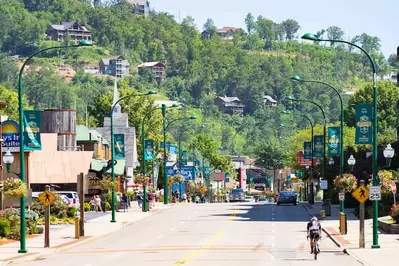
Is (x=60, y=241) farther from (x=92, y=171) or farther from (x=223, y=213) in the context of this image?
(x=92, y=171)

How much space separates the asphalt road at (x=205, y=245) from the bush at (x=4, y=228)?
155 inches

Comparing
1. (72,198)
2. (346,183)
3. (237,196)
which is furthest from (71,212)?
(237,196)

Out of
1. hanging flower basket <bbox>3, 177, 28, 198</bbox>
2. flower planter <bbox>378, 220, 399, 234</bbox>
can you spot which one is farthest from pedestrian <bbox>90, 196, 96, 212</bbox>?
hanging flower basket <bbox>3, 177, 28, 198</bbox>

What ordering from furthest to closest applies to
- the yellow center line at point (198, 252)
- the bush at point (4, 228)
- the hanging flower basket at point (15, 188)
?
the bush at point (4, 228), the hanging flower basket at point (15, 188), the yellow center line at point (198, 252)

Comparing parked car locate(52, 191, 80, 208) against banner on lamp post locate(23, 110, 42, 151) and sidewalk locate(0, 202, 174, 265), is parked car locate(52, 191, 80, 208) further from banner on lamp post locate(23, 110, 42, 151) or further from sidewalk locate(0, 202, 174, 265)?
banner on lamp post locate(23, 110, 42, 151)

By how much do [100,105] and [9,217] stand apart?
4126 inches

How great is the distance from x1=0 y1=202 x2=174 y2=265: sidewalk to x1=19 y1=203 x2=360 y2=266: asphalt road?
2.25 feet

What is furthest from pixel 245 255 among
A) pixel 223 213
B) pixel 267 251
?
pixel 223 213

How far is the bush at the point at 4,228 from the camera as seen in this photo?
55000 millimetres

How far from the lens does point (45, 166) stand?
91.0 m

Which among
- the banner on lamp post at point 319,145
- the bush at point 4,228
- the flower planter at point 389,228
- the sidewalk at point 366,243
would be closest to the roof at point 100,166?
the banner on lamp post at point 319,145

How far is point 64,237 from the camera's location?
58344 mm

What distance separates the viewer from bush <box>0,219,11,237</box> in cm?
5500

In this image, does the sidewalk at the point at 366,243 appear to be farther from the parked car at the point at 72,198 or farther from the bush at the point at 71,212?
the parked car at the point at 72,198
